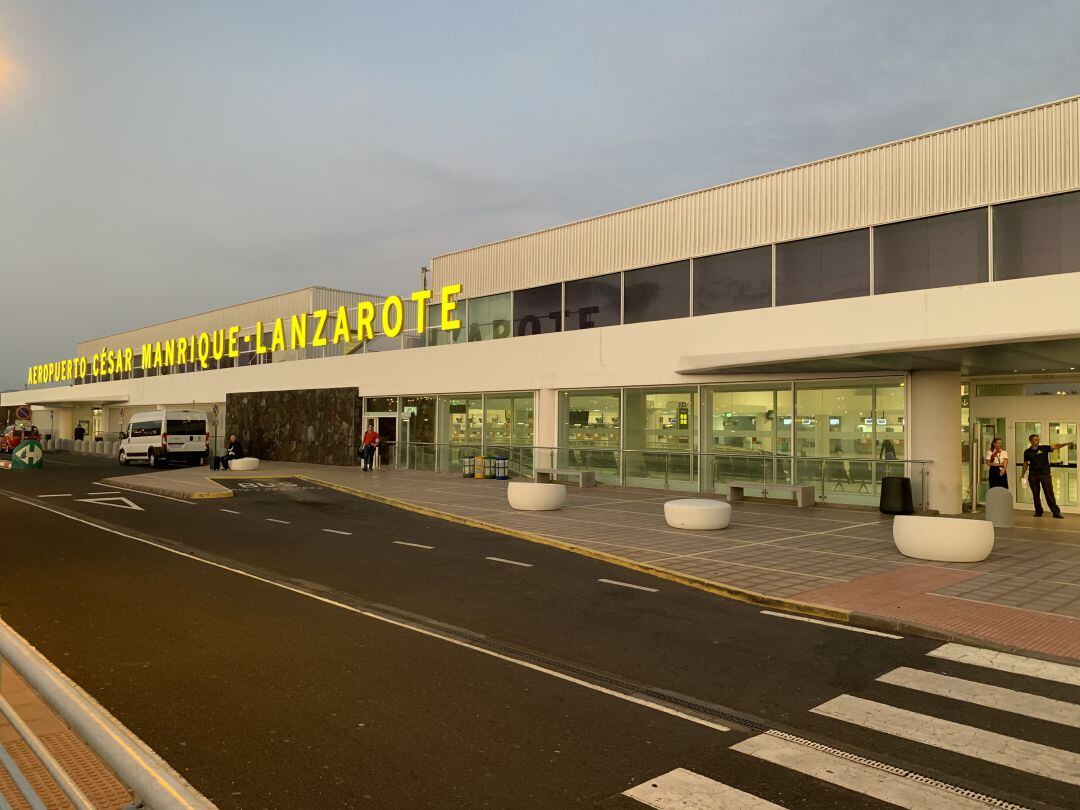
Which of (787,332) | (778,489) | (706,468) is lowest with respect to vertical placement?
(778,489)

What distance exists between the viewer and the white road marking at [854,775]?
3861 mm

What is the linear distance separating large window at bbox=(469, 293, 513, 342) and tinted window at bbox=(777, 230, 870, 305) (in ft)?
35.0

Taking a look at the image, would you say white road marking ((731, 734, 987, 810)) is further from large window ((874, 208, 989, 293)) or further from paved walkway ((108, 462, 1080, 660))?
large window ((874, 208, 989, 293))

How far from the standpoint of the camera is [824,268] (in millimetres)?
18031

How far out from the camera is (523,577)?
31.4ft

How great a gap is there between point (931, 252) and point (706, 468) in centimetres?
763

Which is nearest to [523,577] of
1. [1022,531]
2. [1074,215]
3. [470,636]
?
[470,636]

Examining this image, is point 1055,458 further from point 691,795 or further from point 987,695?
point 691,795

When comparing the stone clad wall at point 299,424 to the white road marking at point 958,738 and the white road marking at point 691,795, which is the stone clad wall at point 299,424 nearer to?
the white road marking at point 958,738

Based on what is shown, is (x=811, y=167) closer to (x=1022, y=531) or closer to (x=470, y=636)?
(x=1022, y=531)

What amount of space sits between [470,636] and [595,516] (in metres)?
8.73

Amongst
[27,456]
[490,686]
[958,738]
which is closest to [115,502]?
[490,686]

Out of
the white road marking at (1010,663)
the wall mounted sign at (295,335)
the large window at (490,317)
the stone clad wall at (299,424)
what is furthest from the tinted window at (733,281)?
the stone clad wall at (299,424)

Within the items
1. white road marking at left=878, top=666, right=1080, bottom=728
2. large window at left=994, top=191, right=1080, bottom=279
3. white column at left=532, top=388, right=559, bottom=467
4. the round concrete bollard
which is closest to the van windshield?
white column at left=532, top=388, right=559, bottom=467
